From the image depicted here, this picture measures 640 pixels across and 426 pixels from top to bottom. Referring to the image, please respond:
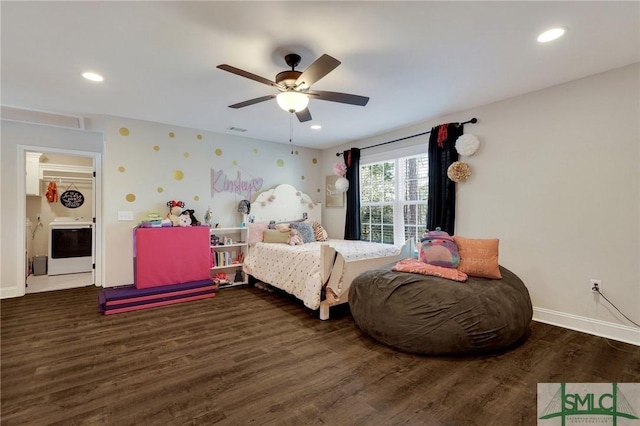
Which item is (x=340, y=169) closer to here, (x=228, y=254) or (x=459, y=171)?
(x=459, y=171)

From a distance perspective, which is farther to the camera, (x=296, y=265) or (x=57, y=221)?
(x=57, y=221)

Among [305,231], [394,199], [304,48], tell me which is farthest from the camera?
[305,231]

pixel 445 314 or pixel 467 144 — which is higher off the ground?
pixel 467 144

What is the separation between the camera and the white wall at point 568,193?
2.59 meters

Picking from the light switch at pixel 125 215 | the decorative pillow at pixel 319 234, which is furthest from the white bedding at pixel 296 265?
the light switch at pixel 125 215

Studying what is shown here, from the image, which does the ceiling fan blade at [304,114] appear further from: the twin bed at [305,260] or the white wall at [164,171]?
the white wall at [164,171]

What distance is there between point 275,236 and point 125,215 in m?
2.07

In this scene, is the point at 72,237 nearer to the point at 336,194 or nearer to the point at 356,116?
the point at 336,194

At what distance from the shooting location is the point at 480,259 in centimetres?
273

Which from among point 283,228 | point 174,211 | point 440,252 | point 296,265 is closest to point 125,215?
point 174,211

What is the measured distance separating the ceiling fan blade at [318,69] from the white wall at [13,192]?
13.3 ft

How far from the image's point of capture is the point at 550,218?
9.84 feet

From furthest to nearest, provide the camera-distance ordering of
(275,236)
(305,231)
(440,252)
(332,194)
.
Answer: (332,194), (305,231), (275,236), (440,252)

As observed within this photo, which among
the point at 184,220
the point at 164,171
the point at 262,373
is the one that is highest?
the point at 164,171
